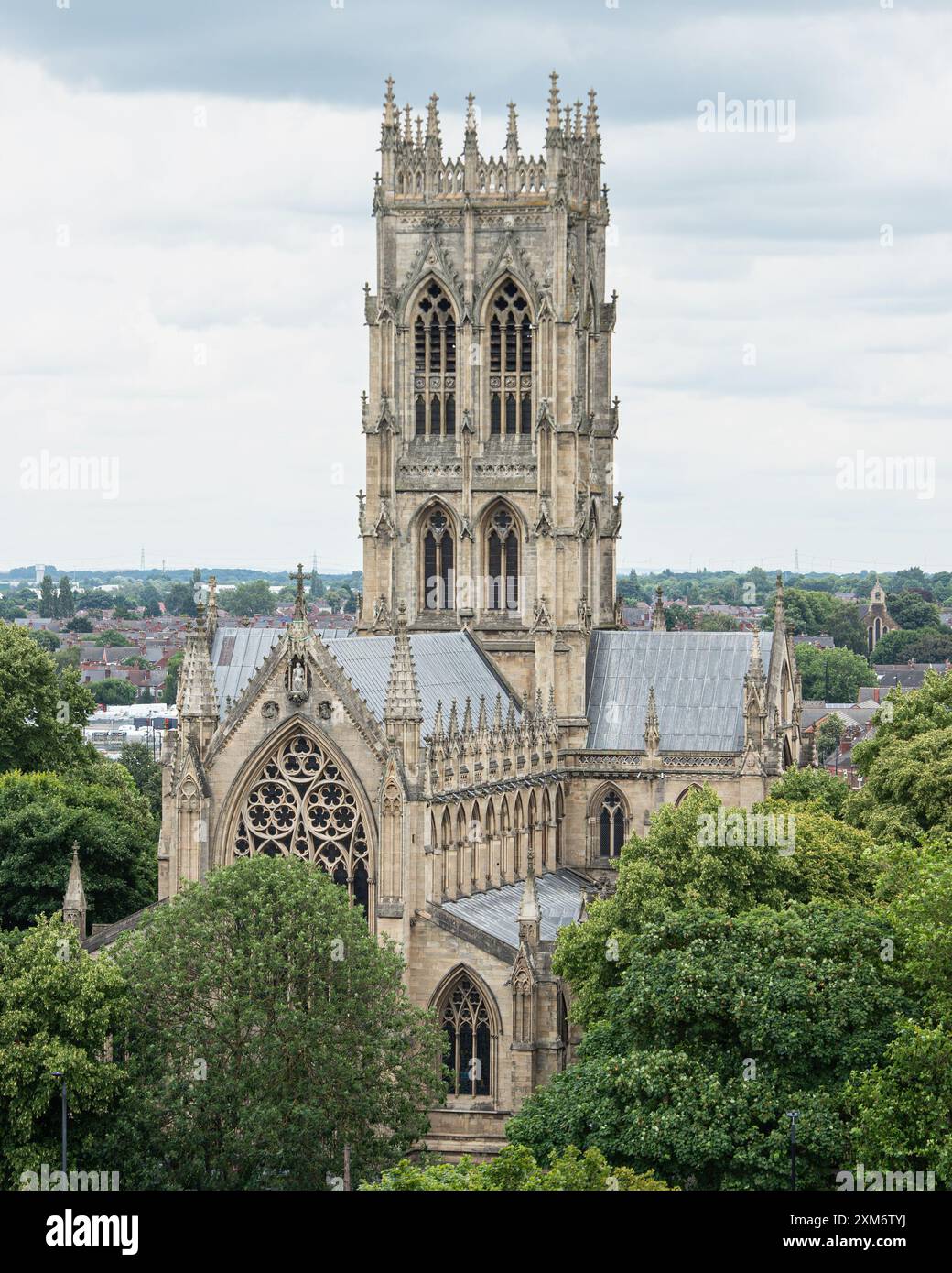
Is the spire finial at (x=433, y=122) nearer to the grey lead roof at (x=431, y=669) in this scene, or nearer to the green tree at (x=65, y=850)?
the grey lead roof at (x=431, y=669)

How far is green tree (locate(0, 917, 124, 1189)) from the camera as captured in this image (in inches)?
2152

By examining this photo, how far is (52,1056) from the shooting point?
54.8 metres

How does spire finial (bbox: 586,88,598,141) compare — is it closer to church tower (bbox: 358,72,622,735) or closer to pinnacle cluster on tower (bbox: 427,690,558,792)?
church tower (bbox: 358,72,622,735)

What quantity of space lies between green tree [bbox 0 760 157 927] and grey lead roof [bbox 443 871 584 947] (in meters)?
15.1

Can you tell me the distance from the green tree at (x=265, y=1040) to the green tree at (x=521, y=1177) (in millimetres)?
7789

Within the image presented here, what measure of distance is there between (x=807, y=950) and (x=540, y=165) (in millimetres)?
42642

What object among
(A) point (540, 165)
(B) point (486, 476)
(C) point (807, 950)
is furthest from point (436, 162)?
(C) point (807, 950)

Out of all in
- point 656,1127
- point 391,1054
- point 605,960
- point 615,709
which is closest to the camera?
point 656,1127

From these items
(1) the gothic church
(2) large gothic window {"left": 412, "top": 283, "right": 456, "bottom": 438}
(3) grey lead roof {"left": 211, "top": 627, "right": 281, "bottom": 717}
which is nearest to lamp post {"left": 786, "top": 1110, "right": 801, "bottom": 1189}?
(1) the gothic church

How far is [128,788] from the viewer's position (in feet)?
337

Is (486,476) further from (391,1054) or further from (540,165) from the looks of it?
(391,1054)

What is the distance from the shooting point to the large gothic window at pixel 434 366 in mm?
89250

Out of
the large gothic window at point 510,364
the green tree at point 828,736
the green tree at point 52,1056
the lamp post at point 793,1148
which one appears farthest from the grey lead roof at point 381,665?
the green tree at point 828,736
